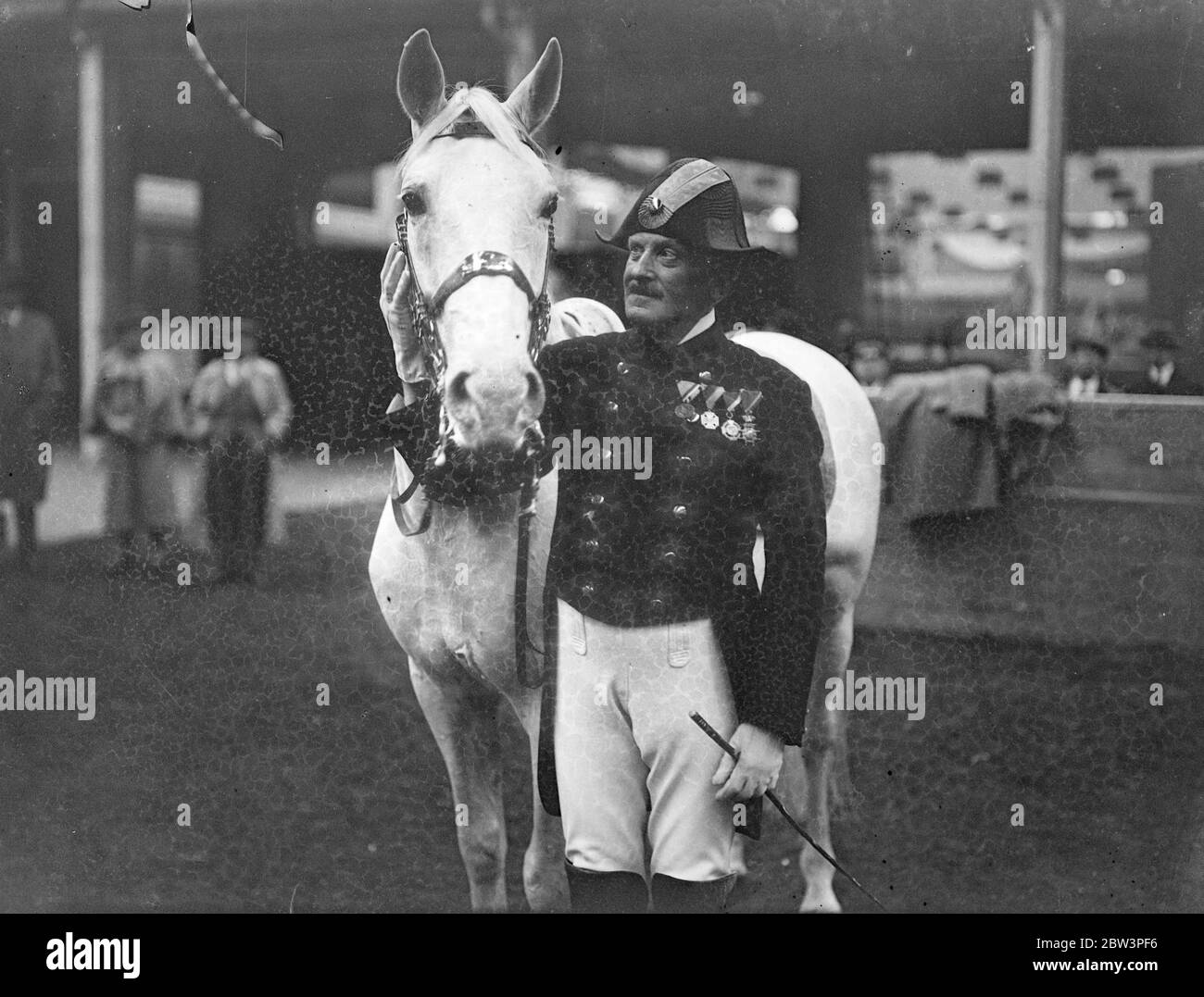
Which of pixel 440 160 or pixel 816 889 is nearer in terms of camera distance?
pixel 440 160

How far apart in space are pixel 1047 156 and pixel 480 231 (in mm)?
1395

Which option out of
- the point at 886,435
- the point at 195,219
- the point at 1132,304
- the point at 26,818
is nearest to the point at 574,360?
the point at 886,435

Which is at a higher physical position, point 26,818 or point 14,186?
point 14,186

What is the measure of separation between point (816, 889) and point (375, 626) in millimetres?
1309

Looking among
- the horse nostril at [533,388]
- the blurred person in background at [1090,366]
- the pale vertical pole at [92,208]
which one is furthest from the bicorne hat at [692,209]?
the pale vertical pole at [92,208]

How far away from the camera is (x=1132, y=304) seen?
300cm

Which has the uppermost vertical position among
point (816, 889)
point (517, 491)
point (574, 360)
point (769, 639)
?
point (574, 360)

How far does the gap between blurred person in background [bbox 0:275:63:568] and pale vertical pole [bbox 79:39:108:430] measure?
9cm

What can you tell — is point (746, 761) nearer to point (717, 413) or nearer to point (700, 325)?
point (717, 413)

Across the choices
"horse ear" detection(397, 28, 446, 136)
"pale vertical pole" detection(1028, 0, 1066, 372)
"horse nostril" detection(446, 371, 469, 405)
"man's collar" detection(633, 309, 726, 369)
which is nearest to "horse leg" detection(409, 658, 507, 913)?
"horse nostril" detection(446, 371, 469, 405)

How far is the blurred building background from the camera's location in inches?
116

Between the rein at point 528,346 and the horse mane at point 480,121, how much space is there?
0.17 meters

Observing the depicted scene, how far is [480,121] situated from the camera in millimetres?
2918

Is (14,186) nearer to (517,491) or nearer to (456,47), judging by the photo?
(456,47)
